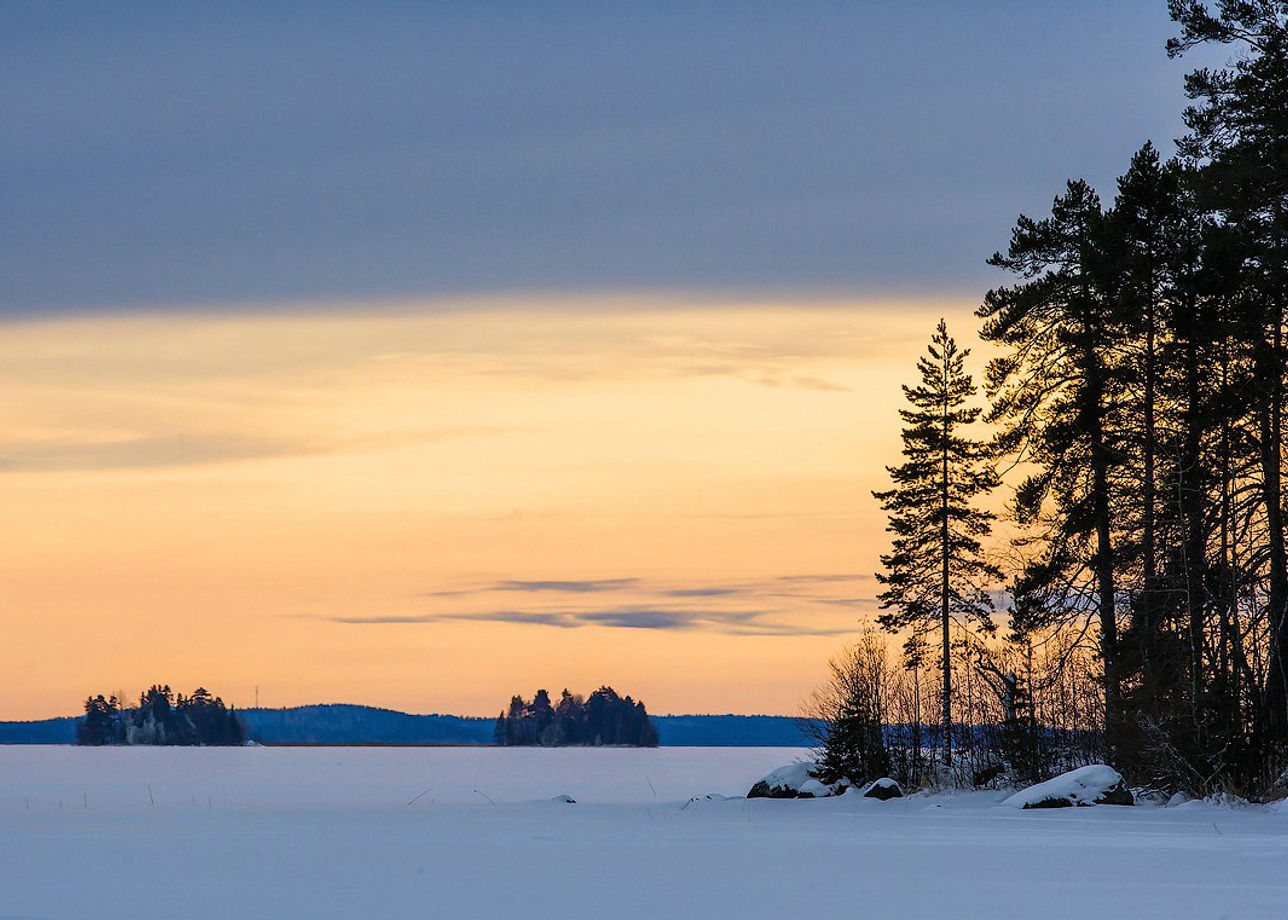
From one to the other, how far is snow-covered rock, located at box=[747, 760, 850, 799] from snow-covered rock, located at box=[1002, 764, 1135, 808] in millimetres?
10062

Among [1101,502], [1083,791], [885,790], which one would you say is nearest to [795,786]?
[885,790]

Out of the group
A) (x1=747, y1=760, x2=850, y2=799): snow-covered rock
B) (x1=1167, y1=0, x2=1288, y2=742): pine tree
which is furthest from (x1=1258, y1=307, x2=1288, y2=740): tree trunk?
(x1=747, y1=760, x2=850, y2=799): snow-covered rock

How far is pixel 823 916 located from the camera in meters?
13.2

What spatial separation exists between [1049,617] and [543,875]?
26362 mm

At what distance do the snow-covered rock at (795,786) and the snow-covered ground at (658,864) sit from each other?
8.19 m

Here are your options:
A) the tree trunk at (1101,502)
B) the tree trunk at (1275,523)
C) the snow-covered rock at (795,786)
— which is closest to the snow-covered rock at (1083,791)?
the tree trunk at (1275,523)

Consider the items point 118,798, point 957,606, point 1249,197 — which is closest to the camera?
point 1249,197

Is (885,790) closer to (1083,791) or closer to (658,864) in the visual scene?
(1083,791)

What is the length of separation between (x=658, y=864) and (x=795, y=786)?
23.1 meters

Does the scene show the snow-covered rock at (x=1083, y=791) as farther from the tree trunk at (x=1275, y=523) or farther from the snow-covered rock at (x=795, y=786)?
the snow-covered rock at (x=795, y=786)

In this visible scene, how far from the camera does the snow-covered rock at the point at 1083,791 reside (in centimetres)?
2952

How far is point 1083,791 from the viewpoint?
97.2 feet

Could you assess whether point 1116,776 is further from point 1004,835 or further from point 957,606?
point 957,606

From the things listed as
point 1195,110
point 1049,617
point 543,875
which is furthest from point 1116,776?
point 543,875
